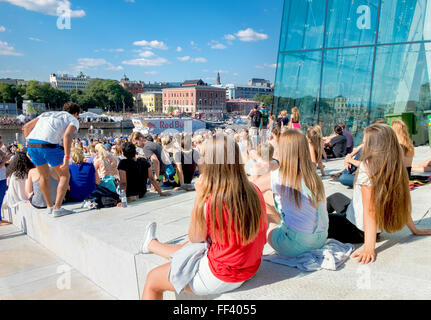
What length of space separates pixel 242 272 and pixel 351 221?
52.9 inches

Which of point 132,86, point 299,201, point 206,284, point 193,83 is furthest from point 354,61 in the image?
point 132,86

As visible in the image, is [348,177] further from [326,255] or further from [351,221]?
[326,255]

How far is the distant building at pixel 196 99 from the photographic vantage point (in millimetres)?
137500

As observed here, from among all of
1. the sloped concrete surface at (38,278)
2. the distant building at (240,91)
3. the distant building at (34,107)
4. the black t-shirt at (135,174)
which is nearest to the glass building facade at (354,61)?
the black t-shirt at (135,174)

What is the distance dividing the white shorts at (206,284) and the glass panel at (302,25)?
14.5 meters

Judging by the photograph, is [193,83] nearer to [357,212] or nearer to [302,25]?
[302,25]

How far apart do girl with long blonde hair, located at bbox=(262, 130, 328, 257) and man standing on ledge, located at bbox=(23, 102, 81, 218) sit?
3.01 meters

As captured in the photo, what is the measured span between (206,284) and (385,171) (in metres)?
1.67

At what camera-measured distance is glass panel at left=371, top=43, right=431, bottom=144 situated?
11.9m

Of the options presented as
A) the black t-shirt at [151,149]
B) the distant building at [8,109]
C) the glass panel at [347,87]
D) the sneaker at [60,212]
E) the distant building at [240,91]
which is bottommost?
the distant building at [8,109]

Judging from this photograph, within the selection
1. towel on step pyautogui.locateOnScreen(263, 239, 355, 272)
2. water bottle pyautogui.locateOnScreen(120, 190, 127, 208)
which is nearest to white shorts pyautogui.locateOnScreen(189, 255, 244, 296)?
towel on step pyautogui.locateOnScreen(263, 239, 355, 272)

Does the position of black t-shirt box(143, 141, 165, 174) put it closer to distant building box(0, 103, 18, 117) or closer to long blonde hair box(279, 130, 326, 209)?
long blonde hair box(279, 130, 326, 209)

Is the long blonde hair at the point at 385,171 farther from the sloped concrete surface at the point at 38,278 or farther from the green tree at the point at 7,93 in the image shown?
the green tree at the point at 7,93
